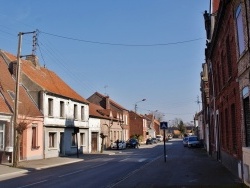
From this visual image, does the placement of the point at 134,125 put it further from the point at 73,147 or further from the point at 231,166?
the point at 231,166

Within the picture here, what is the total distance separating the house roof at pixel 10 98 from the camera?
95.0 ft

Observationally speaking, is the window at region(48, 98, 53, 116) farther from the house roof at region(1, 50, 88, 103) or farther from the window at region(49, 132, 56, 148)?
the window at region(49, 132, 56, 148)

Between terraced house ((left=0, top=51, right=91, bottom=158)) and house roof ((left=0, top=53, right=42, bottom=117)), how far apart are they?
30.9 inches

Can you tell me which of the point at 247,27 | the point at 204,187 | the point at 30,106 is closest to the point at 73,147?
the point at 30,106

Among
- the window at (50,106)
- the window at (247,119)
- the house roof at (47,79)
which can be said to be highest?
the house roof at (47,79)

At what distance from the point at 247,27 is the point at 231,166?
8.69 m

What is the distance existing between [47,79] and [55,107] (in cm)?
469

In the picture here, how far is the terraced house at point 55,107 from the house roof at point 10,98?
78 cm

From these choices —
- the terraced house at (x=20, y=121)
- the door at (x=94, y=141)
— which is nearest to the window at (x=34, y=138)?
the terraced house at (x=20, y=121)

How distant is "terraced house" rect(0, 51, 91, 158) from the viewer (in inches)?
1383

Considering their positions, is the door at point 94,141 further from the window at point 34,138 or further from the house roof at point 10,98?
the window at point 34,138

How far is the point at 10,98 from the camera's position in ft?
100

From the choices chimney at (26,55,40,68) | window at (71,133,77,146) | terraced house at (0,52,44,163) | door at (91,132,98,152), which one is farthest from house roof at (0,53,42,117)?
door at (91,132,98,152)

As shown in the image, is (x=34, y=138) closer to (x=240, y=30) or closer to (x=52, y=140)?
(x=52, y=140)
